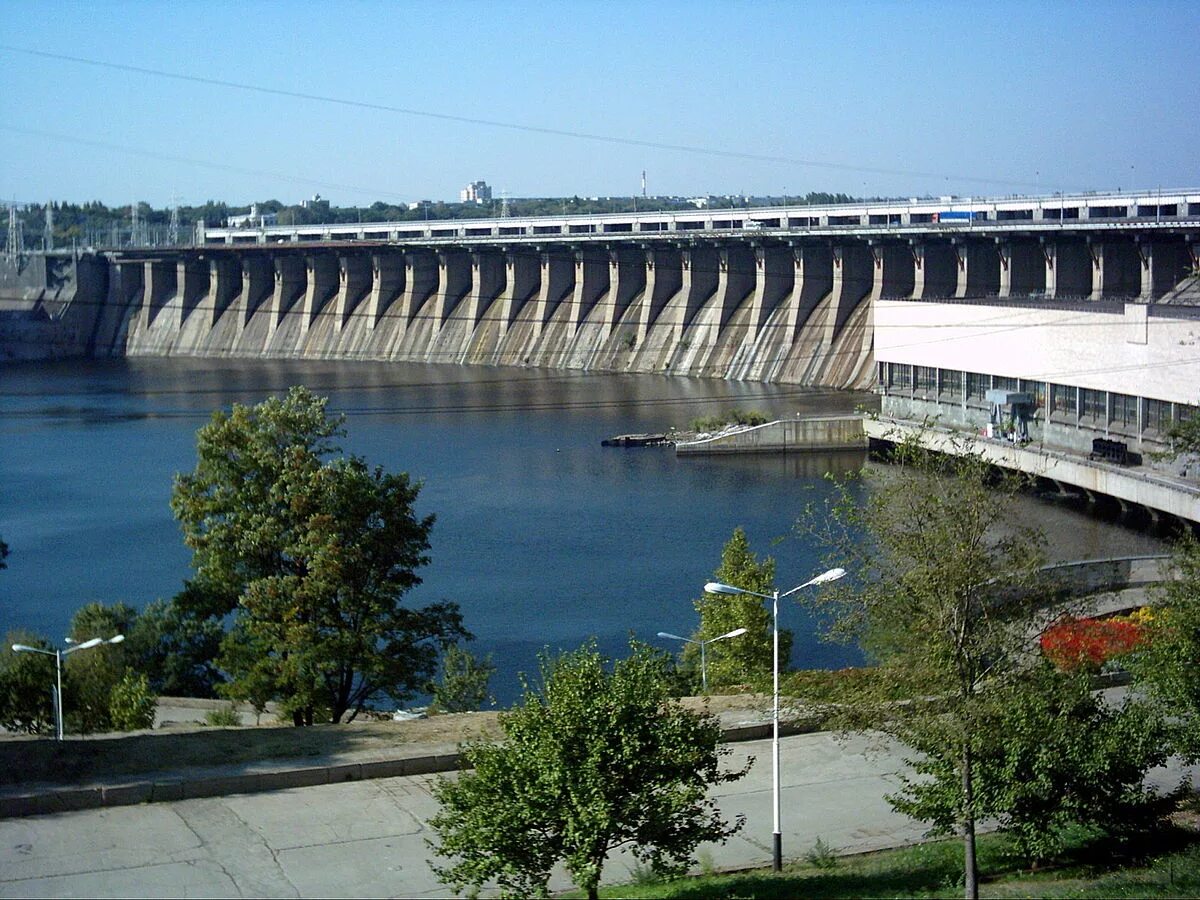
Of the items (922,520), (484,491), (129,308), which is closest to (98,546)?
(484,491)

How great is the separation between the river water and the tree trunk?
4.09 feet

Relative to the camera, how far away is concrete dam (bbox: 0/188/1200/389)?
1238 inches

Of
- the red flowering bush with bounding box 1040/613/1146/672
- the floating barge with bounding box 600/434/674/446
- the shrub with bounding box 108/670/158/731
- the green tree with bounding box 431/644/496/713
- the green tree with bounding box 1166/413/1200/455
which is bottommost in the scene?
the green tree with bounding box 431/644/496/713

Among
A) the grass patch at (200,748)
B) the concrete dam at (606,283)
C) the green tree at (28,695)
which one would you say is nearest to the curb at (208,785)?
the grass patch at (200,748)

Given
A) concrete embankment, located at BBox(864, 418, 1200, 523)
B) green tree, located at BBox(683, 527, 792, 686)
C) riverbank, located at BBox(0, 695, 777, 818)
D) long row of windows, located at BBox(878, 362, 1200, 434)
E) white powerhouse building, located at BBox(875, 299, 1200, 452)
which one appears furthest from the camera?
long row of windows, located at BBox(878, 362, 1200, 434)

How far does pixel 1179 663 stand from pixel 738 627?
4.52m

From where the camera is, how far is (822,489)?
20.3m

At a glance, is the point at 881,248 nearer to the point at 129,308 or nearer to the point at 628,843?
the point at 129,308

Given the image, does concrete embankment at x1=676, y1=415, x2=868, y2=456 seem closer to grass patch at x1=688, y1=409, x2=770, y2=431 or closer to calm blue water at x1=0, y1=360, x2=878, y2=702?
calm blue water at x1=0, y1=360, x2=878, y2=702

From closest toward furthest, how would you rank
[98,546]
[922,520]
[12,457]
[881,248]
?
[922,520]
[98,546]
[12,457]
[881,248]

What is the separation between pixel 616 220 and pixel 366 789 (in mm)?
35798

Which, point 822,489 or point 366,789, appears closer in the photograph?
point 366,789

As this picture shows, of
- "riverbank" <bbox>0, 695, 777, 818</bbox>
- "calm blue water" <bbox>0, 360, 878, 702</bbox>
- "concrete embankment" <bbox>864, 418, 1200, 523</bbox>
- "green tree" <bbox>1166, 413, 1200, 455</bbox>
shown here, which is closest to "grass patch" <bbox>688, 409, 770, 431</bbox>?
"calm blue water" <bbox>0, 360, 878, 702</bbox>

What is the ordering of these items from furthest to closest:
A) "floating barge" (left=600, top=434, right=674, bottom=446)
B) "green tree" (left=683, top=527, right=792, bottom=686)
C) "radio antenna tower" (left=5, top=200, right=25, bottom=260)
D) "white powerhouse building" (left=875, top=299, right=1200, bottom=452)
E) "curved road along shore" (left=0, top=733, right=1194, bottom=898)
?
"radio antenna tower" (left=5, top=200, right=25, bottom=260)
"floating barge" (left=600, top=434, right=674, bottom=446)
"white powerhouse building" (left=875, top=299, right=1200, bottom=452)
"green tree" (left=683, top=527, right=792, bottom=686)
"curved road along shore" (left=0, top=733, right=1194, bottom=898)
